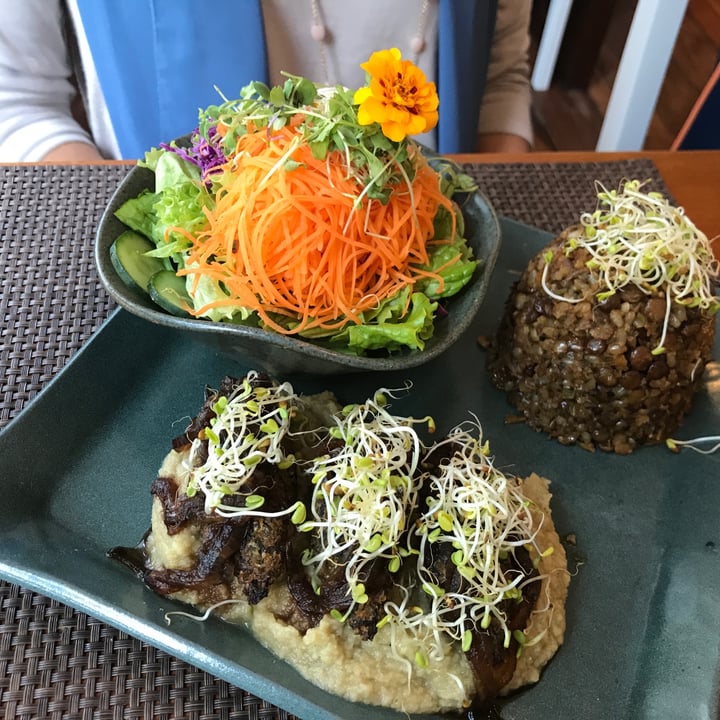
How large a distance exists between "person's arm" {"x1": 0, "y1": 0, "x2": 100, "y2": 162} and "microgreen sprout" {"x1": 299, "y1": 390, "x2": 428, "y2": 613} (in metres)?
1.81

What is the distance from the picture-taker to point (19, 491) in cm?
149

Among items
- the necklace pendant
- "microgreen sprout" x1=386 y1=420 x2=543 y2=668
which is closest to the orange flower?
"microgreen sprout" x1=386 y1=420 x2=543 y2=668

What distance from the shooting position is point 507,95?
3043mm

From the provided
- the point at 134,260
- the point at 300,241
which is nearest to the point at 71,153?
the point at 134,260

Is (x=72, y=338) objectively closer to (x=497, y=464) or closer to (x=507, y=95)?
(x=497, y=464)

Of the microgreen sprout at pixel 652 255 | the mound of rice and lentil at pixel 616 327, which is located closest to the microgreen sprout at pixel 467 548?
the mound of rice and lentil at pixel 616 327

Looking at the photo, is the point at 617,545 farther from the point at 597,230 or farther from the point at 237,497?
the point at 237,497

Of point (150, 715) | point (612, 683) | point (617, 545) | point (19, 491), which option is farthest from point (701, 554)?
point (19, 491)

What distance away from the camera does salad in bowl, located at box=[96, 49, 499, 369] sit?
5.10 feet

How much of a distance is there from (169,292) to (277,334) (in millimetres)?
330

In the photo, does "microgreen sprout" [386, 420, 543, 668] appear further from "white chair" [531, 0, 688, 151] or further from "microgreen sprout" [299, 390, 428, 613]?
"white chair" [531, 0, 688, 151]

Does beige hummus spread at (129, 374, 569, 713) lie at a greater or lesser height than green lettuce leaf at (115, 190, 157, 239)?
lesser

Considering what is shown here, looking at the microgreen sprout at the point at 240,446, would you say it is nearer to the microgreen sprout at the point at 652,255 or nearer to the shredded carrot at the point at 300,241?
the shredded carrot at the point at 300,241

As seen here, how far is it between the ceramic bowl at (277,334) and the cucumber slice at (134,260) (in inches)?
0.6
